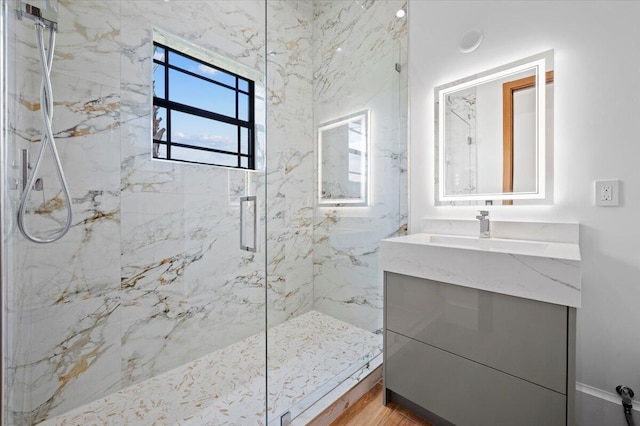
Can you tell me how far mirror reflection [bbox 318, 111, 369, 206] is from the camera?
2.04m

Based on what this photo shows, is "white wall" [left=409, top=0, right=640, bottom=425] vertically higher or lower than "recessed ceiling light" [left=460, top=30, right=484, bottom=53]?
lower

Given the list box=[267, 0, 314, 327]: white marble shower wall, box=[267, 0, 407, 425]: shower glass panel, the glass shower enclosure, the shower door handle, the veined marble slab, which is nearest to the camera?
the veined marble slab

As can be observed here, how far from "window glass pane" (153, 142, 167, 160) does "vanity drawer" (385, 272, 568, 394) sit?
1.42 meters

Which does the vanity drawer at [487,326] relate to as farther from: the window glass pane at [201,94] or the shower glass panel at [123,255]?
the window glass pane at [201,94]

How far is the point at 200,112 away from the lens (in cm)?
173

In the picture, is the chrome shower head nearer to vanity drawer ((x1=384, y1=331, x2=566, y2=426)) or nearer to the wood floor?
vanity drawer ((x1=384, y1=331, x2=566, y2=426))

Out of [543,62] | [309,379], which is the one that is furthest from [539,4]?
[309,379]

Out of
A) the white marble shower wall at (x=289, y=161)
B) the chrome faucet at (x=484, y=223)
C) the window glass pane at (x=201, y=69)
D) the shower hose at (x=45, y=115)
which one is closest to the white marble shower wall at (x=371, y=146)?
the white marble shower wall at (x=289, y=161)

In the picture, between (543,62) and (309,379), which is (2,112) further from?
(543,62)

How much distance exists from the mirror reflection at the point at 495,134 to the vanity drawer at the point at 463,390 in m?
0.86

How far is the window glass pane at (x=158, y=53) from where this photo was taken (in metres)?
1.58

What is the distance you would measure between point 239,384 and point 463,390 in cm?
112

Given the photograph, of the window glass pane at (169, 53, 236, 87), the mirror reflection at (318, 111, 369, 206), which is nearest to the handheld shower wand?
the mirror reflection at (318, 111, 369, 206)

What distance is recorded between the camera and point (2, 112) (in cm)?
76
